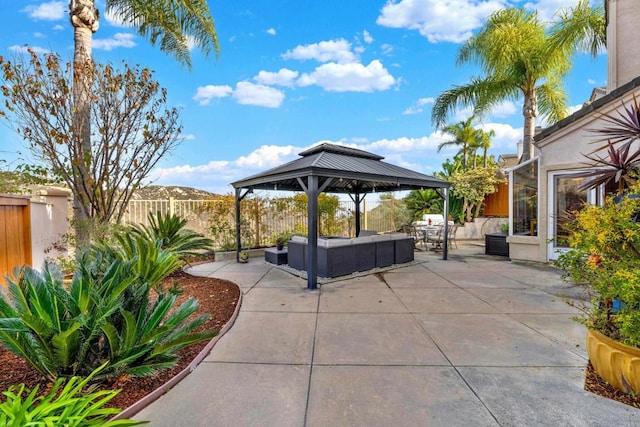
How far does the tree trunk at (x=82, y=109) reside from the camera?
6.20 m

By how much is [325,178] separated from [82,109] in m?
5.36

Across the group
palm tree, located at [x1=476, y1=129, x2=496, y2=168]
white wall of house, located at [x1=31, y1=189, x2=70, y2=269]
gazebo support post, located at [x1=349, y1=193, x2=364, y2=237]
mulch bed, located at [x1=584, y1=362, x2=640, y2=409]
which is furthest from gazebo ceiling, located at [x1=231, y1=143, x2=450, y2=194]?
palm tree, located at [x1=476, y1=129, x2=496, y2=168]

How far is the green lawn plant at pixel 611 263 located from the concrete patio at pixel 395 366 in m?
0.42

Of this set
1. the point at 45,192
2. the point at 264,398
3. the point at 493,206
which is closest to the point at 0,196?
the point at 45,192

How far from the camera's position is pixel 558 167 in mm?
7703

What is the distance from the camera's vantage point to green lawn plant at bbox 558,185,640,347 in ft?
7.83

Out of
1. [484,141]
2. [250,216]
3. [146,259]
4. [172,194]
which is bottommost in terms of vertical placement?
[146,259]

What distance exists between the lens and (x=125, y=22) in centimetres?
821

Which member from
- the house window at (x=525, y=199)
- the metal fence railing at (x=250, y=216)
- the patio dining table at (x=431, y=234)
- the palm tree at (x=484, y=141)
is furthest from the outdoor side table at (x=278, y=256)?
the palm tree at (x=484, y=141)

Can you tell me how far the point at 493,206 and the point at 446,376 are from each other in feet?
46.4

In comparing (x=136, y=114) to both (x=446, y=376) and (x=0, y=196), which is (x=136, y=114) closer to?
(x=0, y=196)

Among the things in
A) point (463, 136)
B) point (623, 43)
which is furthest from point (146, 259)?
point (463, 136)

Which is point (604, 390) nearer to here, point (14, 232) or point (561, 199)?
point (561, 199)

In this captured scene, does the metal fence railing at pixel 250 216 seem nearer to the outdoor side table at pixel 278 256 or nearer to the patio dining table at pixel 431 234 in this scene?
the outdoor side table at pixel 278 256
